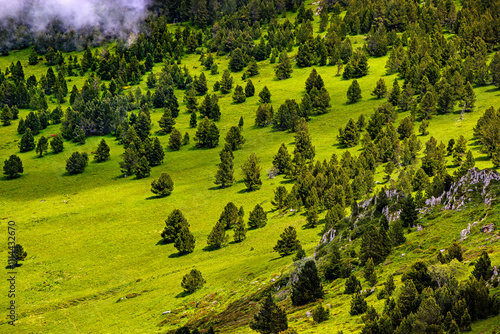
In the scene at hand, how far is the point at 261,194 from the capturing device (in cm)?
12406

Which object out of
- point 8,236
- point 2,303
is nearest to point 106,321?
point 2,303

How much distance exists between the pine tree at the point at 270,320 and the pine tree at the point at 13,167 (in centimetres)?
12267

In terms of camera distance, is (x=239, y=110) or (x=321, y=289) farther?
(x=239, y=110)

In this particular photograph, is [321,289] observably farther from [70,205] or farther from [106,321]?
[70,205]

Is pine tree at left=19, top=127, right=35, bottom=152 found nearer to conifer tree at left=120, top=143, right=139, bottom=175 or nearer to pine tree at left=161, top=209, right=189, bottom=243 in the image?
conifer tree at left=120, top=143, right=139, bottom=175

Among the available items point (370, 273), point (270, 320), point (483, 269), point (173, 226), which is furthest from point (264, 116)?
point (483, 269)

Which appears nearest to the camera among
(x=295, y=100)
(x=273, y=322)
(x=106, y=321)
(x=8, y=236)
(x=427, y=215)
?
(x=273, y=322)

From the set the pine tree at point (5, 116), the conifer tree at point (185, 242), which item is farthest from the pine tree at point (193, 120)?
the conifer tree at point (185, 242)

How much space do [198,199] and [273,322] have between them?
3163 inches

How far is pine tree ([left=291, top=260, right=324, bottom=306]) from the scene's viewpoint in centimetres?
5719

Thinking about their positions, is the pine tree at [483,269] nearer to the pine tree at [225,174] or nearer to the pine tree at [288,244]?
the pine tree at [288,244]

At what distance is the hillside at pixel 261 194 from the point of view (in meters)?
61.2

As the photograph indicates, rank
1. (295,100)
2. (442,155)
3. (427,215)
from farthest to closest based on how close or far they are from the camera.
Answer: (295,100)
(442,155)
(427,215)

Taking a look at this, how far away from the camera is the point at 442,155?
108m
